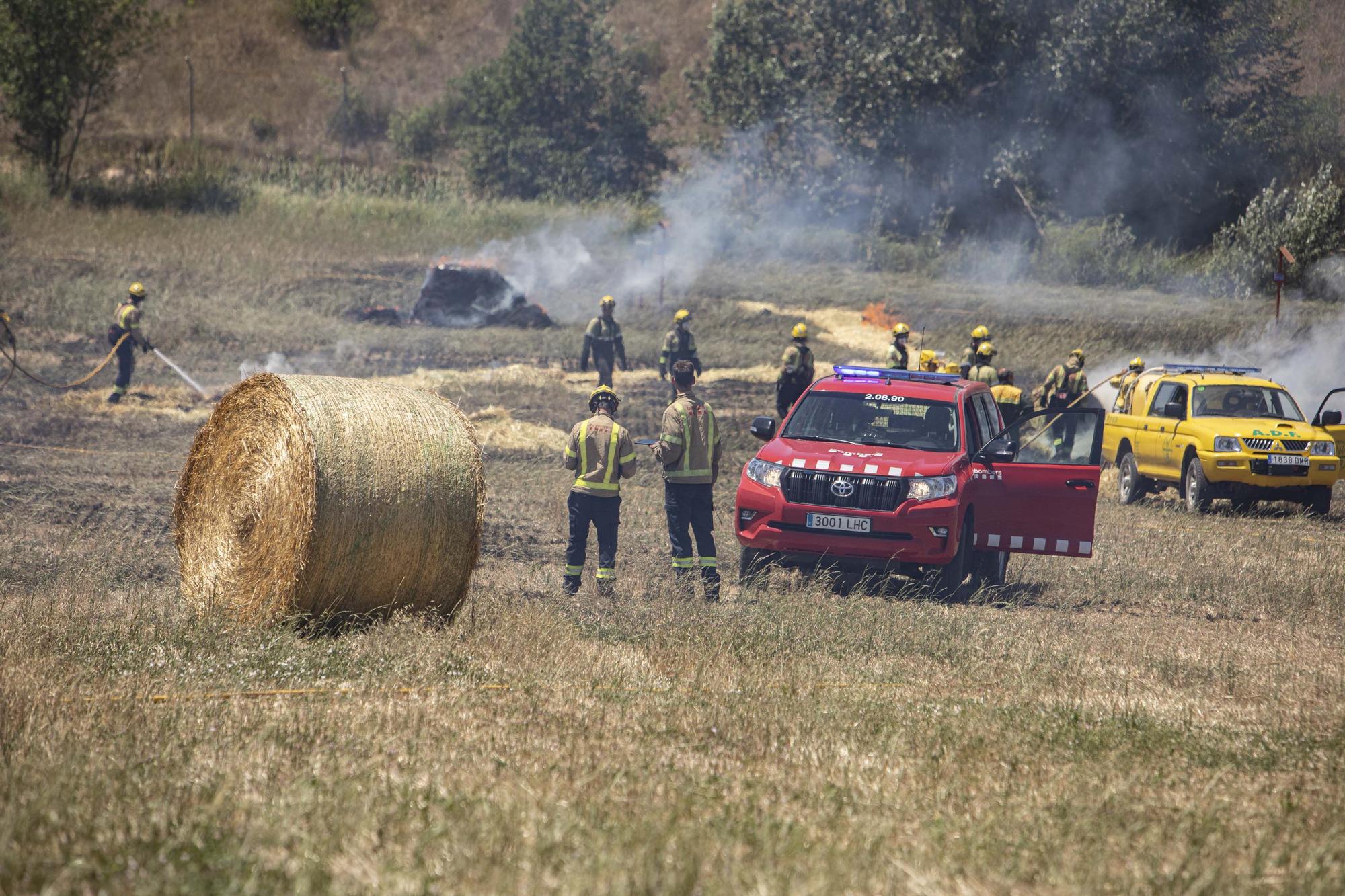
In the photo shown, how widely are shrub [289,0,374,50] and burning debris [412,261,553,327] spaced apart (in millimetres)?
44648

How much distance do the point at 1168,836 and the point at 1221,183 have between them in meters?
40.9

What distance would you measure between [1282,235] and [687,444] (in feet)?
96.7

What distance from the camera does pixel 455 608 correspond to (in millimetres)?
8289

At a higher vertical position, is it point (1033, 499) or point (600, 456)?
point (600, 456)

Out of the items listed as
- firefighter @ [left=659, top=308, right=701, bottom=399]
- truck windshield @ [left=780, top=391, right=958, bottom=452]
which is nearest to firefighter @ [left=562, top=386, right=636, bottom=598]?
truck windshield @ [left=780, top=391, right=958, bottom=452]

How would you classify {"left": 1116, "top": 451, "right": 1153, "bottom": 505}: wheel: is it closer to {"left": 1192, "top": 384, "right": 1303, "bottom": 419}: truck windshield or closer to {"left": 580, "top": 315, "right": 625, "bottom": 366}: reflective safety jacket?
{"left": 1192, "top": 384, "right": 1303, "bottom": 419}: truck windshield

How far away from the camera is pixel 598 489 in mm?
10188

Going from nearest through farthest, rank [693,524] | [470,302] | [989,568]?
[693,524] → [989,568] → [470,302]

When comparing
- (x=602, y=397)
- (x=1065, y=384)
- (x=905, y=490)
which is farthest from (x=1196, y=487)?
(x=602, y=397)

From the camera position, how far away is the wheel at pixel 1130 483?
17484 millimetres

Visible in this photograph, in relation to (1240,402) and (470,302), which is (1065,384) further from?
(470,302)

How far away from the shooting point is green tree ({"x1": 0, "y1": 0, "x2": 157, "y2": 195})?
4003 cm

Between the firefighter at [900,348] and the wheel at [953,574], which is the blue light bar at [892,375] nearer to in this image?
the wheel at [953,574]

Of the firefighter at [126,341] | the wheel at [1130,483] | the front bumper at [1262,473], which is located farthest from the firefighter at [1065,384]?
the firefighter at [126,341]
